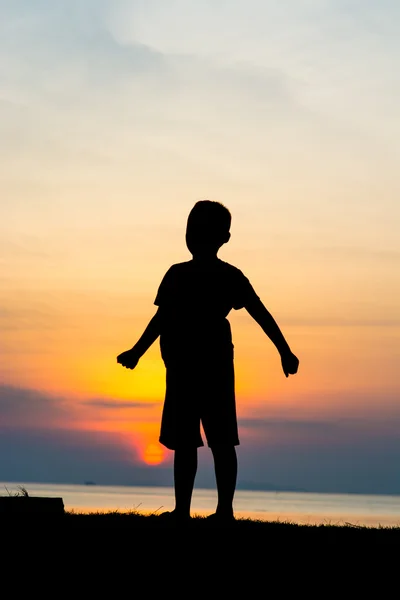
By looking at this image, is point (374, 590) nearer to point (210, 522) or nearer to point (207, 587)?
point (207, 587)

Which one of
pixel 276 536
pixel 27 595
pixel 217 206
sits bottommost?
pixel 27 595

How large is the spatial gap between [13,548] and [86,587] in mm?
1292

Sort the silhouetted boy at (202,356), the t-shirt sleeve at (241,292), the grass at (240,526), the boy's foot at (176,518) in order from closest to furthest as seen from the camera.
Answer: the grass at (240,526), the boy's foot at (176,518), the silhouetted boy at (202,356), the t-shirt sleeve at (241,292)

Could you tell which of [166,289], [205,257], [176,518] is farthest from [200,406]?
[205,257]

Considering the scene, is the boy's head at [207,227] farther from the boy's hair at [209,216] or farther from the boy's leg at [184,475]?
the boy's leg at [184,475]

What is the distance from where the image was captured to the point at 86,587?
7.12 meters

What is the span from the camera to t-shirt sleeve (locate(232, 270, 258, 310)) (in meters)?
9.61

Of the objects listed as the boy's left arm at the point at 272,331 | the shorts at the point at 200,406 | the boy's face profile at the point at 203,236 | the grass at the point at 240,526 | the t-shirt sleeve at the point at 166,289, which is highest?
the boy's face profile at the point at 203,236

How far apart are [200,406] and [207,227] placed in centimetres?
171

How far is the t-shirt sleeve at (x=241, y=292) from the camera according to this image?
31.5ft

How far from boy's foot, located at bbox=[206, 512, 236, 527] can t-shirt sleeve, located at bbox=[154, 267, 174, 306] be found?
6.85ft

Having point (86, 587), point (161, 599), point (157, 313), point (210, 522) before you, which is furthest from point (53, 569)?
point (157, 313)

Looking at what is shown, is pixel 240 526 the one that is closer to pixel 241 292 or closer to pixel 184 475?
pixel 184 475

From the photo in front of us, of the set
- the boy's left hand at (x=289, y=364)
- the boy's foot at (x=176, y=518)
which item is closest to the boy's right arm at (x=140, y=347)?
the boy's left hand at (x=289, y=364)
